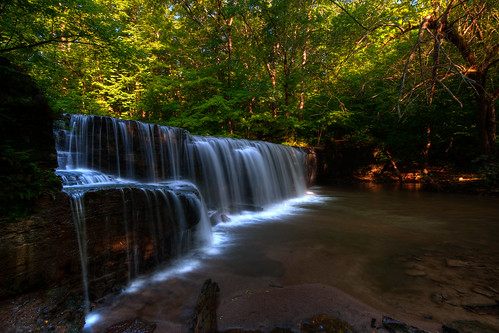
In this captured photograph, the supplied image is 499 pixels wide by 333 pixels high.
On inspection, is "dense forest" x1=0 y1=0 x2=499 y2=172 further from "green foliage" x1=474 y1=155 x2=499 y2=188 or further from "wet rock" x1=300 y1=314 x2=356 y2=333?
"wet rock" x1=300 y1=314 x2=356 y2=333

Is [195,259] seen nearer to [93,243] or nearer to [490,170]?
[93,243]

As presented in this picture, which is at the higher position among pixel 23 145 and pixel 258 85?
pixel 258 85

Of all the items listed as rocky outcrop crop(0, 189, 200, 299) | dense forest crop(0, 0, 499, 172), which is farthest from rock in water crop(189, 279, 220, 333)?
dense forest crop(0, 0, 499, 172)

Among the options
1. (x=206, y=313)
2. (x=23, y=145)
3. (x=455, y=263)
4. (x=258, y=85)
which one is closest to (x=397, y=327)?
(x=206, y=313)

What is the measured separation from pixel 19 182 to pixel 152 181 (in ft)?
11.5

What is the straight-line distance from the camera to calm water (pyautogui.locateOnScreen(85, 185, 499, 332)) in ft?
7.93

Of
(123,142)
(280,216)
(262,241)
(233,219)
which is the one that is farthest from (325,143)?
(123,142)

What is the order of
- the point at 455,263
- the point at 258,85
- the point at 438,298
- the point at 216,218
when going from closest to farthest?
the point at 438,298 → the point at 455,263 → the point at 216,218 → the point at 258,85

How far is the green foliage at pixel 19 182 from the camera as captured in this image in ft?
7.11

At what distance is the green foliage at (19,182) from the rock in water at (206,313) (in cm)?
213

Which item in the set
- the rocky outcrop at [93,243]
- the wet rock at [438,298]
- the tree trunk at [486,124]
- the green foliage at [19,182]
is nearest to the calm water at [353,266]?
the wet rock at [438,298]

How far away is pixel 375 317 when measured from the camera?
7.02ft

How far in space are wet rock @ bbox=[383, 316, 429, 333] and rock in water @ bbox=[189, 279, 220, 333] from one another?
5.49 ft

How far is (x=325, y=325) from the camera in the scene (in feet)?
6.66
